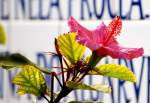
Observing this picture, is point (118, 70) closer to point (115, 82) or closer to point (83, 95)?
point (115, 82)

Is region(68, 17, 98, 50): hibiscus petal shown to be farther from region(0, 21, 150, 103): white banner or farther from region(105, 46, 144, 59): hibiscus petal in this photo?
region(0, 21, 150, 103): white banner

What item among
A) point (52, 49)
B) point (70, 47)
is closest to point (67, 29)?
point (52, 49)

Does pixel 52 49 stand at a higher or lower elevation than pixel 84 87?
higher

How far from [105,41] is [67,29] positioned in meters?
0.61

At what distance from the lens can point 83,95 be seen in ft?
3.89

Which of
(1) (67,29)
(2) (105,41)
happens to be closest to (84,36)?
(2) (105,41)

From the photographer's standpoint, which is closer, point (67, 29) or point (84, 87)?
point (84, 87)

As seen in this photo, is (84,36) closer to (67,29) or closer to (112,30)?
(112,30)

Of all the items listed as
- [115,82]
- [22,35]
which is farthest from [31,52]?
[115,82]

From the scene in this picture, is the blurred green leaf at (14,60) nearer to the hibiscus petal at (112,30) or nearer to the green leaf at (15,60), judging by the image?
the green leaf at (15,60)

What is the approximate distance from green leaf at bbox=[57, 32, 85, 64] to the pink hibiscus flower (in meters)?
0.02

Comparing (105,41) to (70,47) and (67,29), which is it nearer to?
(70,47)

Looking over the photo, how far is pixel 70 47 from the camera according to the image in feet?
2.22

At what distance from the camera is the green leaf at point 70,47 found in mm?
670
